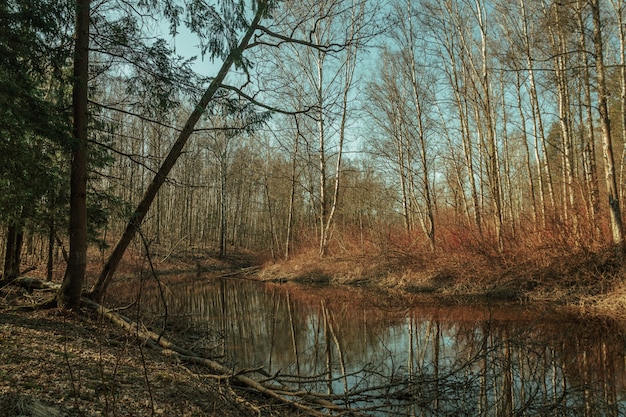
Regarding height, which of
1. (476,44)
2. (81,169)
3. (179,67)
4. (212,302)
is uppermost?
(476,44)

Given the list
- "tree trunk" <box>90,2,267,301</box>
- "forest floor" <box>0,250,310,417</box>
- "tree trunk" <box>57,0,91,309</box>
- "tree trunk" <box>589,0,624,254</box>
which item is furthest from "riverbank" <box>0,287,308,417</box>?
"tree trunk" <box>589,0,624,254</box>

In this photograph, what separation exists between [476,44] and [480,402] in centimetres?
1395

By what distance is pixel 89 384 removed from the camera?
3.31 metres

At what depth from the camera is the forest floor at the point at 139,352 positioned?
293 centimetres

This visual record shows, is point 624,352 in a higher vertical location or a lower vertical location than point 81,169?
lower

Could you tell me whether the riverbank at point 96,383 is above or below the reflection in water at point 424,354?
above

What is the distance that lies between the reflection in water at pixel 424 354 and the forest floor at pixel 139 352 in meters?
0.85

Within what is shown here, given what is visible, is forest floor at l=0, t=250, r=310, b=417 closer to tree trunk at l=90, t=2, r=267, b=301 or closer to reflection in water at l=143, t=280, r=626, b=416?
reflection in water at l=143, t=280, r=626, b=416

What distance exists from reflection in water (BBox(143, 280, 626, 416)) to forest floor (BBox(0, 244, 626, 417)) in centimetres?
85

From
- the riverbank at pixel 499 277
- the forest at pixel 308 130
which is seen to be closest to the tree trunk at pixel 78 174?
the forest at pixel 308 130

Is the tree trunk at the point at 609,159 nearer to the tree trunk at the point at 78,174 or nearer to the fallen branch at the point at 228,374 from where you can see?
the fallen branch at the point at 228,374

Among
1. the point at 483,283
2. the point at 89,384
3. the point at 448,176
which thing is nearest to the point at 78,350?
the point at 89,384

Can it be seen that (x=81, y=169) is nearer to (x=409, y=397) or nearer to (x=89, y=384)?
(x=89, y=384)

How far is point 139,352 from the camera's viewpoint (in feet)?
15.8
